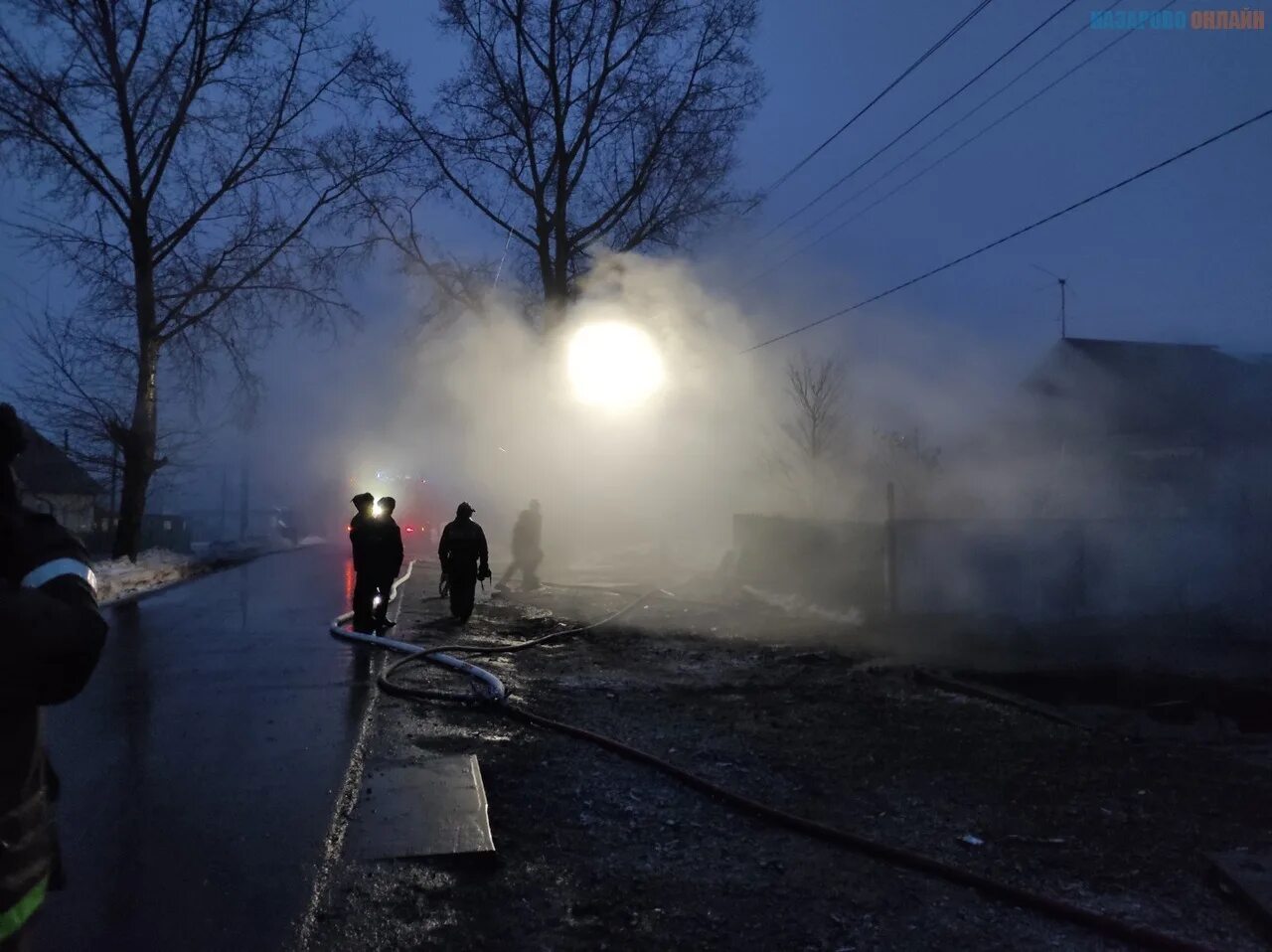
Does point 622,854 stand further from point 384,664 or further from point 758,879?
point 384,664

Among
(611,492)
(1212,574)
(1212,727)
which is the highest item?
(611,492)

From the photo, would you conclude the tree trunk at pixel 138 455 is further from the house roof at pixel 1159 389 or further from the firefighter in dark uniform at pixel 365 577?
the house roof at pixel 1159 389

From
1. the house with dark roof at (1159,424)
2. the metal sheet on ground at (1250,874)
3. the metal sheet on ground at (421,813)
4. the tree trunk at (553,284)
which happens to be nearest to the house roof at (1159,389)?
the house with dark roof at (1159,424)

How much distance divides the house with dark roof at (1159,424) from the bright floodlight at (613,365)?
8381 millimetres

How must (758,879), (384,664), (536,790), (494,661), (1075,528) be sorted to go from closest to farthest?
(758,879) < (536,790) < (384,664) < (494,661) < (1075,528)

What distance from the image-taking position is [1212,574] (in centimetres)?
1415

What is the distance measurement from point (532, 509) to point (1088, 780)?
13.6 m

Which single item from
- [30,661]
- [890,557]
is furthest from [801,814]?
[890,557]

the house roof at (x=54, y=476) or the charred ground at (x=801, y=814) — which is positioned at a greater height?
the house roof at (x=54, y=476)

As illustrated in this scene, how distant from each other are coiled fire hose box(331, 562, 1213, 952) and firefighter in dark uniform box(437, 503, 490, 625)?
2686 mm

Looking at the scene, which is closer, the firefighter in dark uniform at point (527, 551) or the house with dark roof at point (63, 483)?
the firefighter in dark uniform at point (527, 551)

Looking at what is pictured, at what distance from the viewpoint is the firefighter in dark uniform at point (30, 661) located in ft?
5.76

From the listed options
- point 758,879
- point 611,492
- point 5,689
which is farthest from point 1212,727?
point 611,492

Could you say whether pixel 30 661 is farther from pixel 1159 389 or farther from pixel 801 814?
pixel 1159 389
